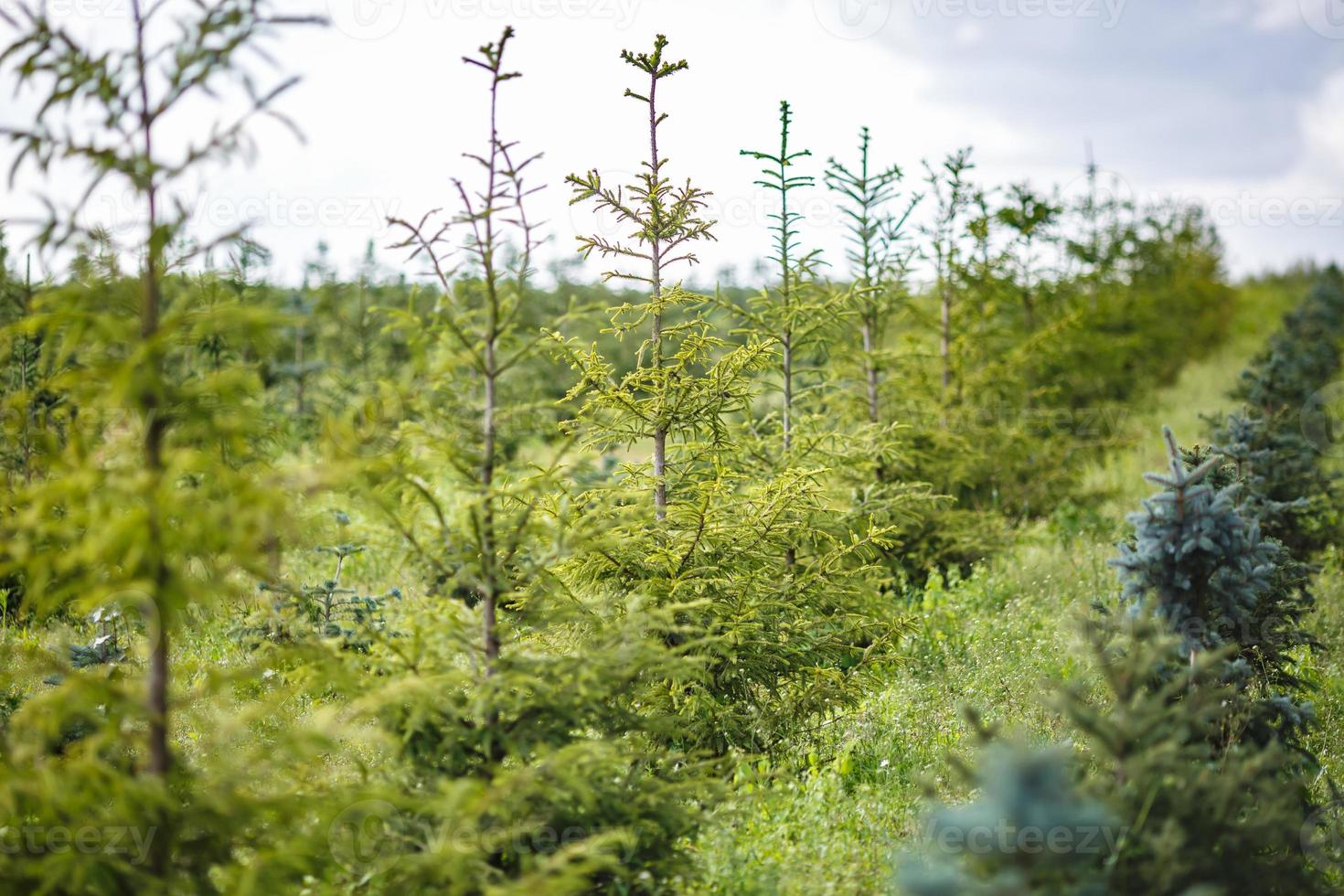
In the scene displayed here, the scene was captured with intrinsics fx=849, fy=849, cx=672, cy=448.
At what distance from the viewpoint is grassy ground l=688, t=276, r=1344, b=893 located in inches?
170

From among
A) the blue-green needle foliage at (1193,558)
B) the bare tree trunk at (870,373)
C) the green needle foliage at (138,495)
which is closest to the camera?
the green needle foliage at (138,495)

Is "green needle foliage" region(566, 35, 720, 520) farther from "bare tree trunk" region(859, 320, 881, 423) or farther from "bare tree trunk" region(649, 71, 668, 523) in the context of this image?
"bare tree trunk" region(859, 320, 881, 423)

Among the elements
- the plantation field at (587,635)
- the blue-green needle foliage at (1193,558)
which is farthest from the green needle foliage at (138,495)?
the blue-green needle foliage at (1193,558)

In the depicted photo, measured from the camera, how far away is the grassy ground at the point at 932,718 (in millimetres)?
4312

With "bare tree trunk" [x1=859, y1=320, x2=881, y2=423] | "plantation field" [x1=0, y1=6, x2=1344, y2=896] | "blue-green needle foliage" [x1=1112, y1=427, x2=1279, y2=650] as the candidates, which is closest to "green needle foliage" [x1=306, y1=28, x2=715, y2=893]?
"plantation field" [x1=0, y1=6, x2=1344, y2=896]

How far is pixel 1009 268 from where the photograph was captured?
10.6m

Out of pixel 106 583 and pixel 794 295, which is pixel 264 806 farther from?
pixel 794 295

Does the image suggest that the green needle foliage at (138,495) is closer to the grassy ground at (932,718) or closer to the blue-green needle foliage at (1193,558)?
the grassy ground at (932,718)

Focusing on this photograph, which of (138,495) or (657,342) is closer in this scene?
(138,495)

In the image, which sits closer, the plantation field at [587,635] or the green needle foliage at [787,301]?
the plantation field at [587,635]

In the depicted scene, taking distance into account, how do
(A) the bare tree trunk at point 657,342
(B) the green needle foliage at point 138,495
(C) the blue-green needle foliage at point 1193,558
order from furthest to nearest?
(A) the bare tree trunk at point 657,342 → (C) the blue-green needle foliage at point 1193,558 → (B) the green needle foliage at point 138,495

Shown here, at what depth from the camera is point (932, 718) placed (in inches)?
239

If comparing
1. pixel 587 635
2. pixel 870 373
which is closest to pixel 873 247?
pixel 870 373

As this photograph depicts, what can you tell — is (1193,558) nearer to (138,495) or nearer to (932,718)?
(932,718)
